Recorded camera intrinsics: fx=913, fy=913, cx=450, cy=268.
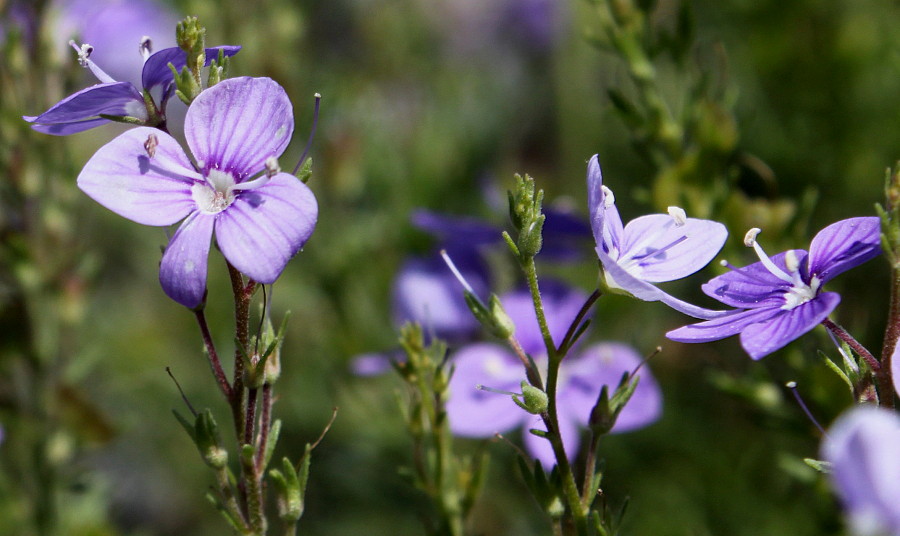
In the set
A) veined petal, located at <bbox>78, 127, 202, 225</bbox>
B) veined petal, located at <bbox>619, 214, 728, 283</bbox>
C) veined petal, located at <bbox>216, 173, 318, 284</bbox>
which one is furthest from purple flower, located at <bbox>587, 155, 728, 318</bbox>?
veined petal, located at <bbox>78, 127, 202, 225</bbox>

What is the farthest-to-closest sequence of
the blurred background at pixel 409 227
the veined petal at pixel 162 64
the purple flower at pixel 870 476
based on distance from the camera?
1. the blurred background at pixel 409 227
2. the veined petal at pixel 162 64
3. the purple flower at pixel 870 476

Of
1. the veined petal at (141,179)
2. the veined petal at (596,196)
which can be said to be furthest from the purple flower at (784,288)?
the veined petal at (141,179)

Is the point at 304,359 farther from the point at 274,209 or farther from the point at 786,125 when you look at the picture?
the point at 274,209

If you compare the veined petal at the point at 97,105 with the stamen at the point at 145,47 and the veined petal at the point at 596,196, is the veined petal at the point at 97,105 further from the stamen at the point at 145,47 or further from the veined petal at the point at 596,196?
the veined petal at the point at 596,196

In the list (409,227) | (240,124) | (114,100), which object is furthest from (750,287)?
(409,227)

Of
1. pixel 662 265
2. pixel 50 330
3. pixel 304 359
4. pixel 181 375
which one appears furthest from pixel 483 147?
pixel 662 265

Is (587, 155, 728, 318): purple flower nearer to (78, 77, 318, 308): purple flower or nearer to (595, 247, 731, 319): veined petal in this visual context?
(595, 247, 731, 319): veined petal
